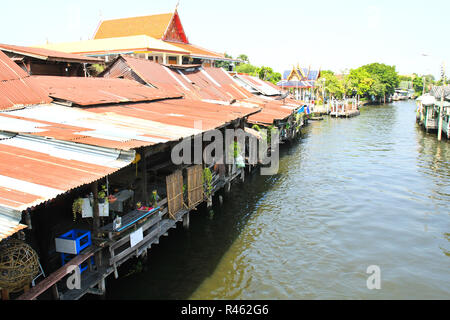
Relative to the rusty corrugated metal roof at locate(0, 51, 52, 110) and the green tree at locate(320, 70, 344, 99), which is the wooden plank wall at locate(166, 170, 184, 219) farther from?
the green tree at locate(320, 70, 344, 99)

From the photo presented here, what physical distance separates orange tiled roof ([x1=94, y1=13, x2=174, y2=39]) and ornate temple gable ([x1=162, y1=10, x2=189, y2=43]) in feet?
1.33

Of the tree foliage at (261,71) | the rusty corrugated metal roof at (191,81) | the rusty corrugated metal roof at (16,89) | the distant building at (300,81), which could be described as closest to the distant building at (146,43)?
the rusty corrugated metal roof at (191,81)

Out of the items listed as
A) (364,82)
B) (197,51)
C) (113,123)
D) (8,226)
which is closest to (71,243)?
(8,226)

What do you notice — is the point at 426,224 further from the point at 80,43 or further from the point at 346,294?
the point at 80,43

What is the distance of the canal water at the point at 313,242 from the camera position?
9805 mm

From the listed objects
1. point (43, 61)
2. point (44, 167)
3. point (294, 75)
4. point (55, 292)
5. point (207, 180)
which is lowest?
point (55, 292)

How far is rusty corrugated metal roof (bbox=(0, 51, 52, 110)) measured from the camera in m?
10.8

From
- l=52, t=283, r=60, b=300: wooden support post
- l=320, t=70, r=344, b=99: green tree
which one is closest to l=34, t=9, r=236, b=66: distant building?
l=52, t=283, r=60, b=300: wooden support post

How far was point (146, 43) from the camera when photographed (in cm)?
2728

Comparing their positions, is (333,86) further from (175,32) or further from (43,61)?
(43,61)

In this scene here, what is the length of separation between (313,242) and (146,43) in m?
20.5

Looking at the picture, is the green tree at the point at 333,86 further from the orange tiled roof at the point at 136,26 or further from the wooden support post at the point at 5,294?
the wooden support post at the point at 5,294
